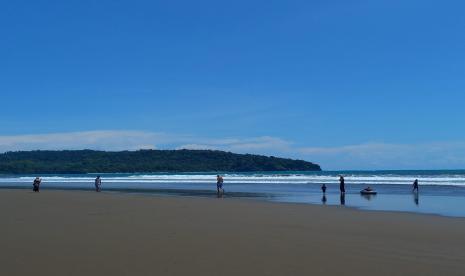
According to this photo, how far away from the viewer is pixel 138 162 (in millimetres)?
155375

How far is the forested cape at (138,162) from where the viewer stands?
149 m

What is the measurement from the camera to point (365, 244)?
32.0 ft

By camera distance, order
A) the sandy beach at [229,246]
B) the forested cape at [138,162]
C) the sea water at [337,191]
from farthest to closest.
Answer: the forested cape at [138,162], the sea water at [337,191], the sandy beach at [229,246]

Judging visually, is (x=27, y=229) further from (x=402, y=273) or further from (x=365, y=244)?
(x=402, y=273)

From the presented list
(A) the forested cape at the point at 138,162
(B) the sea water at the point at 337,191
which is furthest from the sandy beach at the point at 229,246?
(A) the forested cape at the point at 138,162

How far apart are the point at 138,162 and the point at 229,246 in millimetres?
149263

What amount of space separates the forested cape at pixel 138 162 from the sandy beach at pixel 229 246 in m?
137

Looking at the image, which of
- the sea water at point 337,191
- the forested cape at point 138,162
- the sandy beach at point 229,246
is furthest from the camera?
the forested cape at point 138,162

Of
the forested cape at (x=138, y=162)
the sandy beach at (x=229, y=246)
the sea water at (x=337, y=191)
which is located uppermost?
the forested cape at (x=138, y=162)

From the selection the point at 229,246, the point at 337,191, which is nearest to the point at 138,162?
the point at 337,191

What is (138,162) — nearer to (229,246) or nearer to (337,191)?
(337,191)

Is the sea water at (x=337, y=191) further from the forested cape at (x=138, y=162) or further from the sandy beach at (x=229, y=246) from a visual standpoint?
the forested cape at (x=138, y=162)

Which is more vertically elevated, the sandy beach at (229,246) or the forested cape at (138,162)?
the forested cape at (138,162)

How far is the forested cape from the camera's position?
489 feet
